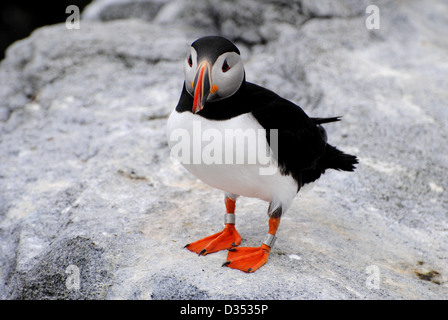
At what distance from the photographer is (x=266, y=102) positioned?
2811mm

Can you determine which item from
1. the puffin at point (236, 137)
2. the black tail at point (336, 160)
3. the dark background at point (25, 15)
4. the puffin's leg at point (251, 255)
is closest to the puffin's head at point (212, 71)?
the puffin at point (236, 137)

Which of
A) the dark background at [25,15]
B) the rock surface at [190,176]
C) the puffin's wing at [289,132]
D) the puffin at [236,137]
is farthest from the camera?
the dark background at [25,15]

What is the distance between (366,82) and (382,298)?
115 inches

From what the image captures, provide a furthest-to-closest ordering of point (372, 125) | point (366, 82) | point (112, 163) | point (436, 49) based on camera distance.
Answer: point (436, 49) < point (366, 82) < point (372, 125) < point (112, 163)

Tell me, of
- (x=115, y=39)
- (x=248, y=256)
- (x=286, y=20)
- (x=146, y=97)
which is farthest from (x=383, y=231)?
(x=115, y=39)

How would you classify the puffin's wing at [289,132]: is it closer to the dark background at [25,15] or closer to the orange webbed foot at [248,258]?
the orange webbed foot at [248,258]

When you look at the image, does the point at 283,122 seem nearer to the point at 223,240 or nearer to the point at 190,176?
the point at 223,240

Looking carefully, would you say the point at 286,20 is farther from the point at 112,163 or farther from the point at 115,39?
the point at 112,163

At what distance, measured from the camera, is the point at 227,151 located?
2611mm

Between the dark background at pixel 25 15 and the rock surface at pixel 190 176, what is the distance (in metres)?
3.31

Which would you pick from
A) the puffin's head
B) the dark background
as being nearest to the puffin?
the puffin's head

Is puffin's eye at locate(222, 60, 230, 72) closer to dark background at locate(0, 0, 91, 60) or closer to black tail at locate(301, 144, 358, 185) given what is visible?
black tail at locate(301, 144, 358, 185)

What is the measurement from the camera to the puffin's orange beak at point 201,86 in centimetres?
244

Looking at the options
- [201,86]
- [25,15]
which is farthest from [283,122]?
[25,15]
